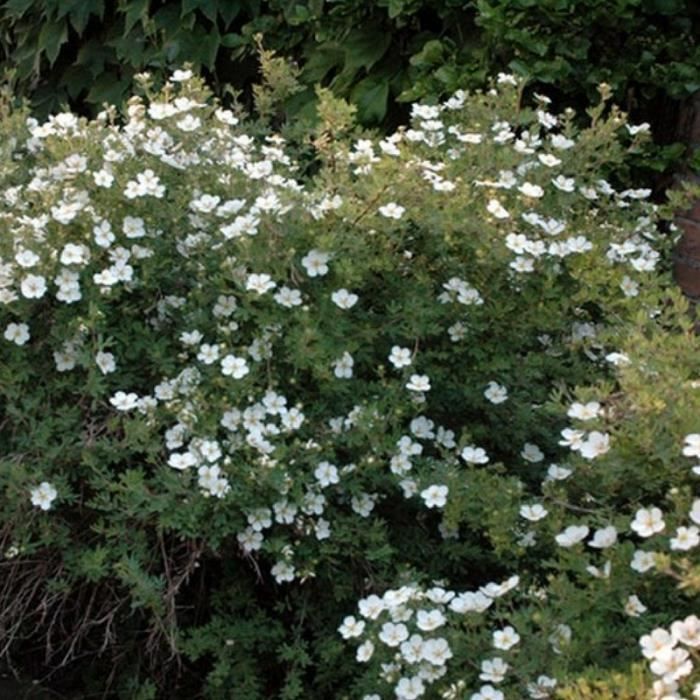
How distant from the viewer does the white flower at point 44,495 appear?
2725 millimetres

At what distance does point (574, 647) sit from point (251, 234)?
113 cm

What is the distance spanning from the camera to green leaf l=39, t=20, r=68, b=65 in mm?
4992

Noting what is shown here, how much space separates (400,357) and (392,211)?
304mm

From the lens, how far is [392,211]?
114 inches

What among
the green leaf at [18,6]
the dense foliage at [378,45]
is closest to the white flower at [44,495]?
the dense foliage at [378,45]

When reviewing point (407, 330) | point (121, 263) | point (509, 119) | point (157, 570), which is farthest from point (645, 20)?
point (157, 570)

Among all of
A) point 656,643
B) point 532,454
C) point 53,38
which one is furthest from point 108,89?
point 656,643

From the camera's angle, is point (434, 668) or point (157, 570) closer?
point (434, 668)

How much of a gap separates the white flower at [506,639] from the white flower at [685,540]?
0.31 meters

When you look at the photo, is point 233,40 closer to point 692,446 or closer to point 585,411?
point 585,411

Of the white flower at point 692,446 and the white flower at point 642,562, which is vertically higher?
the white flower at point 692,446

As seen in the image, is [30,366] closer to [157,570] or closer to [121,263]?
[121,263]

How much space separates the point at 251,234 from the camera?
290cm

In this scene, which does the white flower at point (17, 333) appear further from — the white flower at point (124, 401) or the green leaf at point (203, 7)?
the green leaf at point (203, 7)
